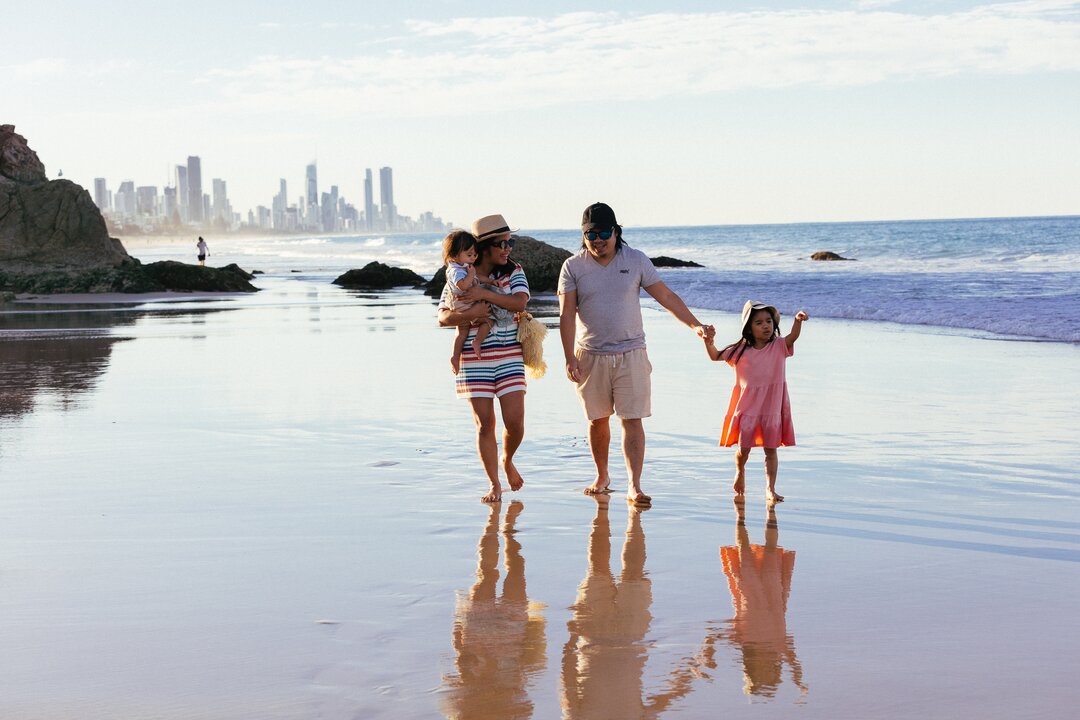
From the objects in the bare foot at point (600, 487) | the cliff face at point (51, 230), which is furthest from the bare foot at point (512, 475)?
the cliff face at point (51, 230)

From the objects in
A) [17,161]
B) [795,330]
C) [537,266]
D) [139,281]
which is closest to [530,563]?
[795,330]

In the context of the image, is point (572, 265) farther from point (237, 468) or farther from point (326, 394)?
point (326, 394)

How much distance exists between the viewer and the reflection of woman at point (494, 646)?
3828 mm

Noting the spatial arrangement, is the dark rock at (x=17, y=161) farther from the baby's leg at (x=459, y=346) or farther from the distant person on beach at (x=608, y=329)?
the distant person on beach at (x=608, y=329)

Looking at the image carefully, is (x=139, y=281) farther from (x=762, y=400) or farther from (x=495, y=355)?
(x=762, y=400)

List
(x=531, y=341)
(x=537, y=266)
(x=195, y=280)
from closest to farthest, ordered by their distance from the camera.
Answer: (x=531, y=341) → (x=537, y=266) → (x=195, y=280)

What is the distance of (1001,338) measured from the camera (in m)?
17.1

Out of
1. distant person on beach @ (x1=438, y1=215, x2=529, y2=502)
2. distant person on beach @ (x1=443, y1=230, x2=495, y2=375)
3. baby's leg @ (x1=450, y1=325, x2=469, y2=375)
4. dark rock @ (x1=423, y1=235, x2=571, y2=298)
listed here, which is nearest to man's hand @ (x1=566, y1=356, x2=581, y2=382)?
distant person on beach @ (x1=438, y1=215, x2=529, y2=502)

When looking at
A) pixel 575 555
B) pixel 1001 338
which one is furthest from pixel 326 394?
pixel 1001 338

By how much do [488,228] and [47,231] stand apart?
39.4 metres

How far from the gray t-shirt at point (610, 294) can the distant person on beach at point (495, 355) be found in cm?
34

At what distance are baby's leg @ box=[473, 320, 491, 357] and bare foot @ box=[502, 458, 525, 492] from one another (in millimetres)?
696

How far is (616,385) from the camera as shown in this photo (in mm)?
7328

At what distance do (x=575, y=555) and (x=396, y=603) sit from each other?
1.15 m
